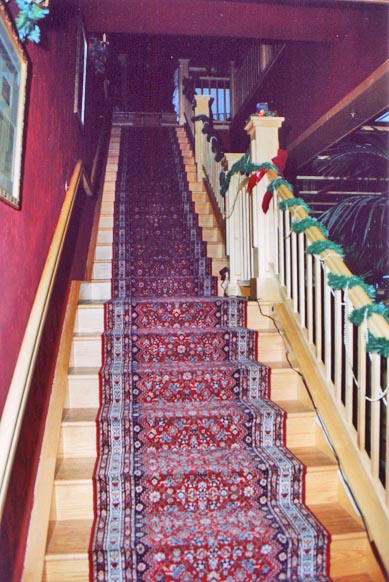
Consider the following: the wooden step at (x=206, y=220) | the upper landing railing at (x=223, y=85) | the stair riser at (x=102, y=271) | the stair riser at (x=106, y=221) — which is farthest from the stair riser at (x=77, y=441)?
the upper landing railing at (x=223, y=85)

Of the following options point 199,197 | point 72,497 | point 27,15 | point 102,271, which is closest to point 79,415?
point 72,497

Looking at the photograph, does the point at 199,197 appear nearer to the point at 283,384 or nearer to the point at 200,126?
the point at 200,126

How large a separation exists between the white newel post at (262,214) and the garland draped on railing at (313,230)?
0.06 m

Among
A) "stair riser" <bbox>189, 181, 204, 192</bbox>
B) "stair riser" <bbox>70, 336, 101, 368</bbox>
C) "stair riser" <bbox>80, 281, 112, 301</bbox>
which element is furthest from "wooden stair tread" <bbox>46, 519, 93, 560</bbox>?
"stair riser" <bbox>189, 181, 204, 192</bbox>

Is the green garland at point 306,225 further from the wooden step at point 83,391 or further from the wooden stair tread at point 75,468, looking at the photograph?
the wooden stair tread at point 75,468

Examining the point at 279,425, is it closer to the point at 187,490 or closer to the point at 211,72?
the point at 187,490

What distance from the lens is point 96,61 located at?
4656 mm

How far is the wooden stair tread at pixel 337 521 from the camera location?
185 cm

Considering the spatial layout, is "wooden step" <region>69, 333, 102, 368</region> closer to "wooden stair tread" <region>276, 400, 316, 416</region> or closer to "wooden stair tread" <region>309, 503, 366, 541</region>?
"wooden stair tread" <region>276, 400, 316, 416</region>

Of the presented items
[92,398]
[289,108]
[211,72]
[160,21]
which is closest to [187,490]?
[92,398]

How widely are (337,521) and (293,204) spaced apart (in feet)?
5.17

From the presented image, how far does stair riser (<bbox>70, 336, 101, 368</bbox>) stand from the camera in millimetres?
2700

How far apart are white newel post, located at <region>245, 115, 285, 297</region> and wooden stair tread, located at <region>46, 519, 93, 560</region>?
1759 mm

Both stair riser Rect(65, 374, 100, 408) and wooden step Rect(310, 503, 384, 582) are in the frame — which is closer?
wooden step Rect(310, 503, 384, 582)
